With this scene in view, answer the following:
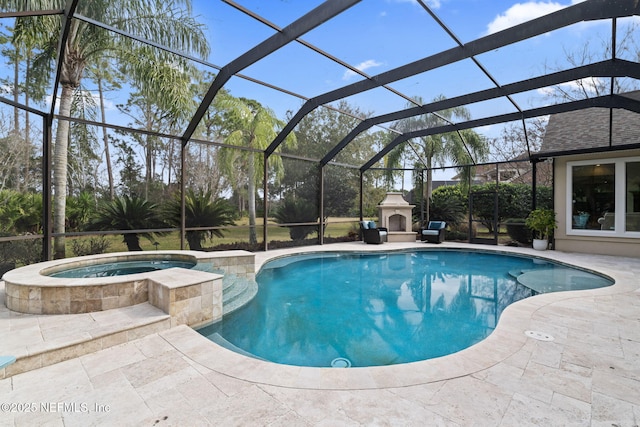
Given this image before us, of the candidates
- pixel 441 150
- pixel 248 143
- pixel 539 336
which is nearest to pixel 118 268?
pixel 539 336

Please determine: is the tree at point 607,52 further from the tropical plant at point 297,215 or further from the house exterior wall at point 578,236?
the tropical plant at point 297,215

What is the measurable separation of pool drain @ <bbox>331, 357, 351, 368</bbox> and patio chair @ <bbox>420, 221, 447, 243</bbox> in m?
10.1

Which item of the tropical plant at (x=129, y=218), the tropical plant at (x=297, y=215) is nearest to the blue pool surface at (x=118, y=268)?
the tropical plant at (x=129, y=218)

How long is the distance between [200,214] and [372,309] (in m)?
6.17

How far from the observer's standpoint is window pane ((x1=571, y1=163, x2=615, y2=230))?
9656 mm

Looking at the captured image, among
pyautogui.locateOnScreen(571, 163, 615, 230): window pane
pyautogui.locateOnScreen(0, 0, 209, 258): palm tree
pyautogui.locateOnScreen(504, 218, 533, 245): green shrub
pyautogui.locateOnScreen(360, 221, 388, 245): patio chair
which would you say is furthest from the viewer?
pyautogui.locateOnScreen(360, 221, 388, 245): patio chair

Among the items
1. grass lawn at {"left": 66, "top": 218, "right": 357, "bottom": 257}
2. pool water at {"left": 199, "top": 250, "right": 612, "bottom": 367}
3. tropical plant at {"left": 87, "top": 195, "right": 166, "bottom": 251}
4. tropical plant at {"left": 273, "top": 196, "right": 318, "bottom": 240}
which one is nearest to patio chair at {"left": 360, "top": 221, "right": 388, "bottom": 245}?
grass lawn at {"left": 66, "top": 218, "right": 357, "bottom": 257}

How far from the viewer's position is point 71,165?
833 centimetres

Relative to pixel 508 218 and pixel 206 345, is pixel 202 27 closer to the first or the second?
pixel 206 345

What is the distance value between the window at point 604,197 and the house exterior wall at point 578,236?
0.38 feet

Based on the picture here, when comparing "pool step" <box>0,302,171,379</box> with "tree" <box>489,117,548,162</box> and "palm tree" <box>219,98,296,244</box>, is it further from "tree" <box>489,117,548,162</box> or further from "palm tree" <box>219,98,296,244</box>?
"tree" <box>489,117,548,162</box>

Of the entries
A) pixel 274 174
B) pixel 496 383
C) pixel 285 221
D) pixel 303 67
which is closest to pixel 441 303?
pixel 496 383

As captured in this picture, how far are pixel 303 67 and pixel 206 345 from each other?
6.34 metres

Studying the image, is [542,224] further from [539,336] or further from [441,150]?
[539,336]
